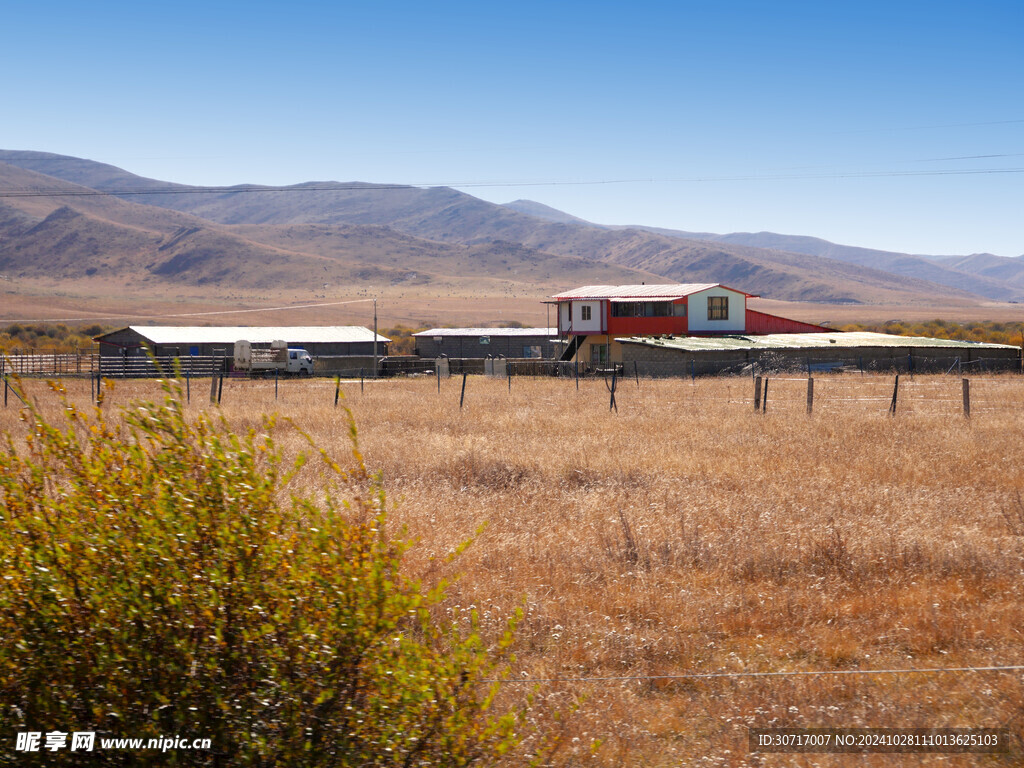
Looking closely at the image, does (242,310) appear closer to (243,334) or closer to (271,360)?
(243,334)

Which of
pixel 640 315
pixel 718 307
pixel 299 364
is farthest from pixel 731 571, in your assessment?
pixel 299 364

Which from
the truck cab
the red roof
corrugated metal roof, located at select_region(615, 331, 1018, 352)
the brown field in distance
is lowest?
the truck cab

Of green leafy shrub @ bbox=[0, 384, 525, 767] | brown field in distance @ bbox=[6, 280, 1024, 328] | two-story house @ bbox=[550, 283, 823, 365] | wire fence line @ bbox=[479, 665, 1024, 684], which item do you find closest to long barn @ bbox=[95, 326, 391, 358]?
two-story house @ bbox=[550, 283, 823, 365]

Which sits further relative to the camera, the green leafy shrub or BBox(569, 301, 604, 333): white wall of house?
BBox(569, 301, 604, 333): white wall of house

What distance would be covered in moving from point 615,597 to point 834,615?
184cm

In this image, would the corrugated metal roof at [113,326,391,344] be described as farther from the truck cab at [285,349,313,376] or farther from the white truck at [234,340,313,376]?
the truck cab at [285,349,313,376]

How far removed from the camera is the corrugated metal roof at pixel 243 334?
6175 cm

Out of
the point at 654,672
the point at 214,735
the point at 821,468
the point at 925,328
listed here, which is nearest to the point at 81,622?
the point at 214,735

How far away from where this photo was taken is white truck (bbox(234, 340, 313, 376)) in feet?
183

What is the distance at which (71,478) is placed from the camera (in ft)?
14.3

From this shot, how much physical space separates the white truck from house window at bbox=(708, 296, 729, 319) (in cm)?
2728

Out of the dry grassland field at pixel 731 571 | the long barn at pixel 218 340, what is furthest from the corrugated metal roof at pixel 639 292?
the dry grassland field at pixel 731 571

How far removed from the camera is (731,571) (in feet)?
27.3

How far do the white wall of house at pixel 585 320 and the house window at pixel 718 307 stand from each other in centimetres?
790
